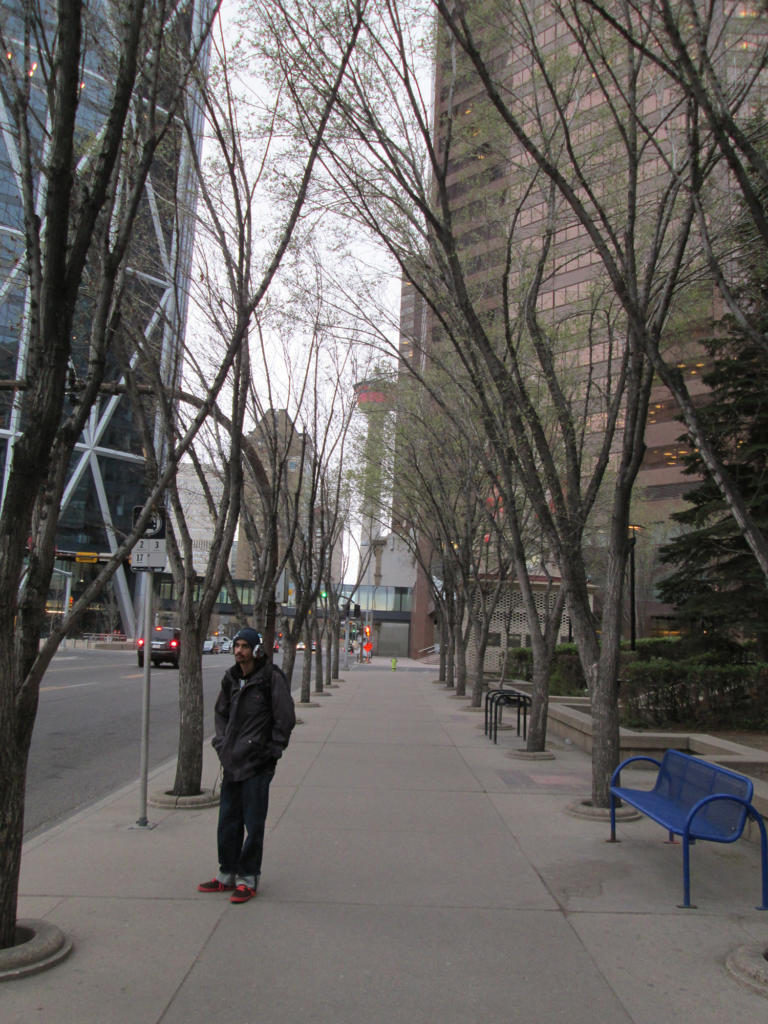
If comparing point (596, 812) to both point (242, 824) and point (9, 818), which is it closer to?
point (242, 824)

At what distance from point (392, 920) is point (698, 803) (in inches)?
82.0

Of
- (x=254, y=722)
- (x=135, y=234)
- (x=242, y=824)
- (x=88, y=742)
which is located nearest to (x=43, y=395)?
(x=254, y=722)

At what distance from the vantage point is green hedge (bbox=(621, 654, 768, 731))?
12859mm

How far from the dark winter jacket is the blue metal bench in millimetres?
2609

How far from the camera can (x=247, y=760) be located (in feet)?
17.0

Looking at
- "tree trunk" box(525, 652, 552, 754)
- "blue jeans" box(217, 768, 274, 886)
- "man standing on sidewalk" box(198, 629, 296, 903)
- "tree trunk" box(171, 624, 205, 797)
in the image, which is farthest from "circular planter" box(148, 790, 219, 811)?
"tree trunk" box(525, 652, 552, 754)

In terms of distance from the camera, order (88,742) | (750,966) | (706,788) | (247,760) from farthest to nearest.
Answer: (88,742), (706,788), (247,760), (750,966)

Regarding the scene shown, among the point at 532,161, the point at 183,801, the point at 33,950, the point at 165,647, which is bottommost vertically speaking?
the point at 183,801

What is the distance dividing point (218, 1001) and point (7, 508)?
2.49m

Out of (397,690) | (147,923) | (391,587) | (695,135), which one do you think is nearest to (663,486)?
(397,690)

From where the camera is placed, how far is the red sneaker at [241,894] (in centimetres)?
503

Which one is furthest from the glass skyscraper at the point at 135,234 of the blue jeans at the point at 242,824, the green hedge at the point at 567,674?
the green hedge at the point at 567,674

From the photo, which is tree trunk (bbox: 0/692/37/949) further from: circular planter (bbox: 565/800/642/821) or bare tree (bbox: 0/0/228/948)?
circular planter (bbox: 565/800/642/821)

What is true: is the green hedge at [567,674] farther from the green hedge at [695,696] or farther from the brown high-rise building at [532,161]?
the brown high-rise building at [532,161]
